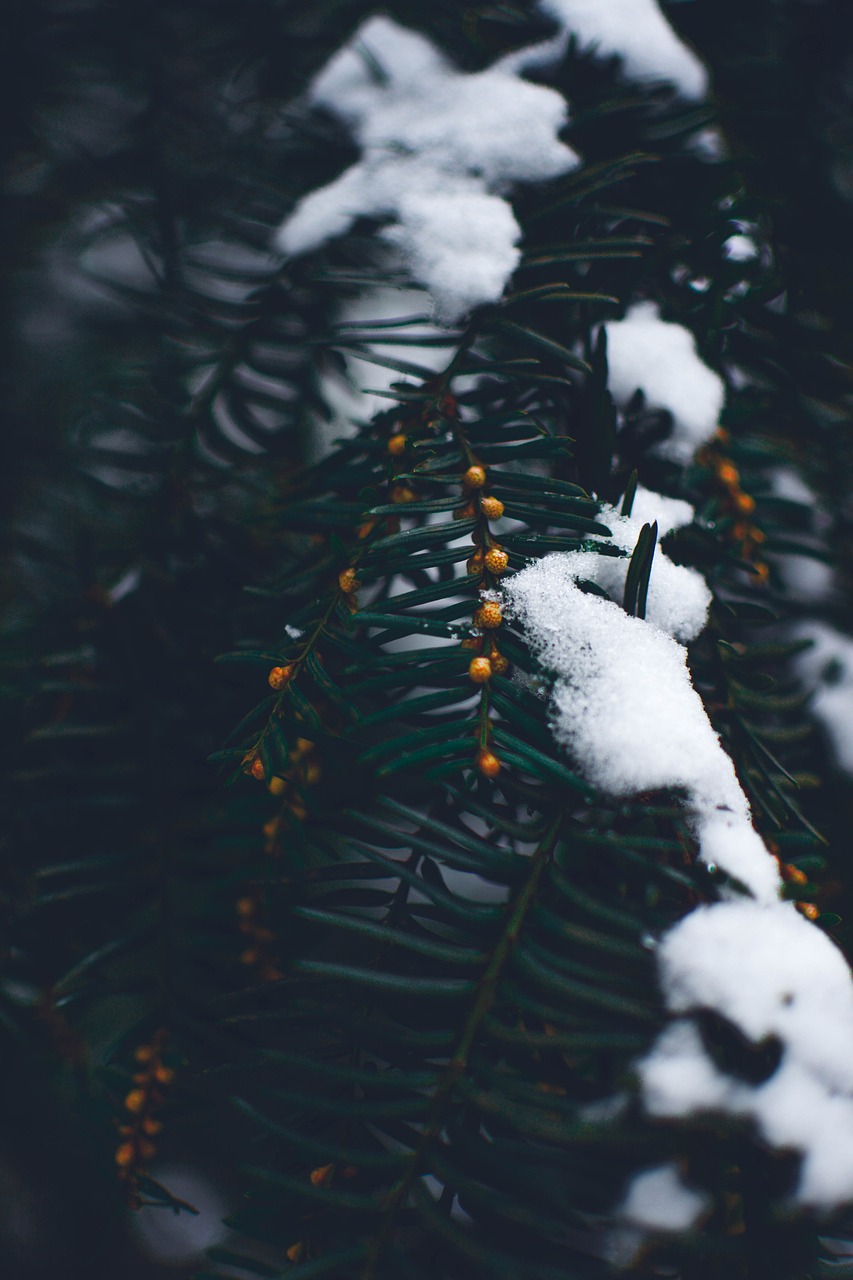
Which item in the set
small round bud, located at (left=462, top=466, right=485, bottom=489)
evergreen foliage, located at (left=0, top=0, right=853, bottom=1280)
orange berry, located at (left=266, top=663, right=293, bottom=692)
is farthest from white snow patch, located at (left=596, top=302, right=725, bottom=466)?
orange berry, located at (left=266, top=663, right=293, bottom=692)

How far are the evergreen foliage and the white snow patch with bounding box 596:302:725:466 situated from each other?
0.01m

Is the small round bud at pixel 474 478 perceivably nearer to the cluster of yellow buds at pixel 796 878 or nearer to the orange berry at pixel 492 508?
the orange berry at pixel 492 508

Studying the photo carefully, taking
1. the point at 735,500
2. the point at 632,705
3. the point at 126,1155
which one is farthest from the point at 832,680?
the point at 126,1155

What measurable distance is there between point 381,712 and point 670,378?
0.25m

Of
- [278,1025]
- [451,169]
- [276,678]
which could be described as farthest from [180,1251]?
[451,169]

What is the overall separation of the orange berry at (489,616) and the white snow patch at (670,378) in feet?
0.57

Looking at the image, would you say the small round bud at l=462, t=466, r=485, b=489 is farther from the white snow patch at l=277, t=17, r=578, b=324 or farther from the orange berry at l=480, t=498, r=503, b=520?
the white snow patch at l=277, t=17, r=578, b=324

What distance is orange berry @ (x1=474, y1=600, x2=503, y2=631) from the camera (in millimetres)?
326

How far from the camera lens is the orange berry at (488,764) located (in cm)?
31

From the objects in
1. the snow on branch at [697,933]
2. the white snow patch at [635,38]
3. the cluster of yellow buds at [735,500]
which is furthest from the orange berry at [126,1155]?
the white snow patch at [635,38]

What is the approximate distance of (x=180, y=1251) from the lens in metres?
1.15

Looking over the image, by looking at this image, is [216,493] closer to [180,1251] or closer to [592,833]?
[592,833]

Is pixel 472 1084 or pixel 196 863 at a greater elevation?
pixel 472 1084

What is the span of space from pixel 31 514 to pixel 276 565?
0.34 m
